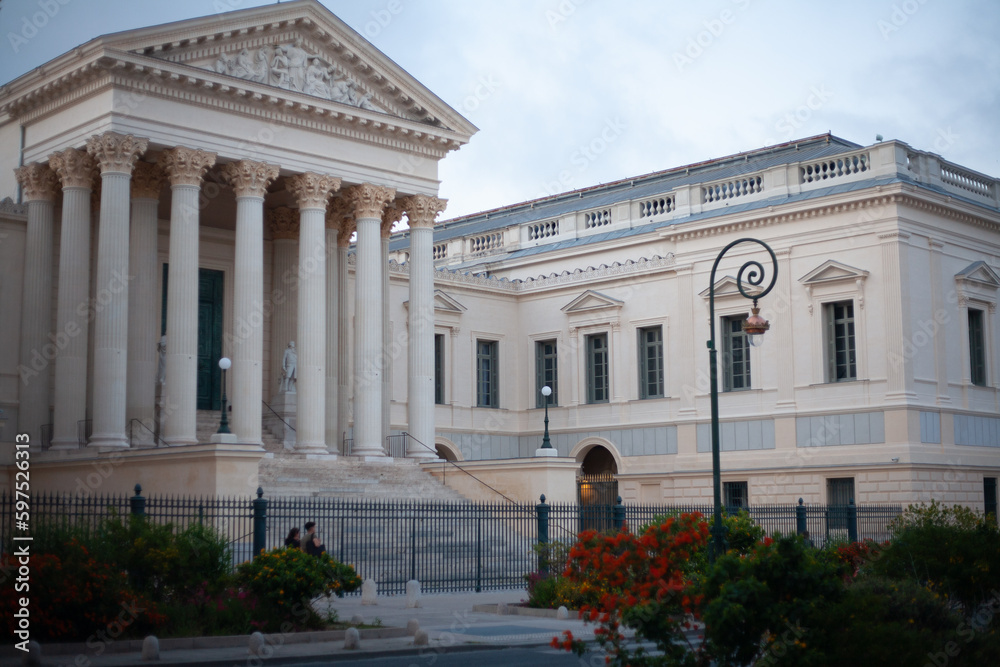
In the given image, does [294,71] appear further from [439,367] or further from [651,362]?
[651,362]

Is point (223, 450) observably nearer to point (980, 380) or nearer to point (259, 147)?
point (259, 147)

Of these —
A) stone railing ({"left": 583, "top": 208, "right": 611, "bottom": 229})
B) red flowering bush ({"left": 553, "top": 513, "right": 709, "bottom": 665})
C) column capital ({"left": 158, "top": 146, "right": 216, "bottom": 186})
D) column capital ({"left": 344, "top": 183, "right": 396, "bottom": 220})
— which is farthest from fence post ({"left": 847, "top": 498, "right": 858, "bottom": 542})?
column capital ({"left": 158, "top": 146, "right": 216, "bottom": 186})

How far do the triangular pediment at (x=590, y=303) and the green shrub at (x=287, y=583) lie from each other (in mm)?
26460

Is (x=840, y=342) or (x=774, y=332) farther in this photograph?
(x=774, y=332)

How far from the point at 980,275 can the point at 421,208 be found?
1772cm

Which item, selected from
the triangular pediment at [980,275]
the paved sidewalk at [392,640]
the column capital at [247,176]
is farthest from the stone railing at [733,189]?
the paved sidewalk at [392,640]

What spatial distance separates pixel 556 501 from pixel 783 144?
19839mm

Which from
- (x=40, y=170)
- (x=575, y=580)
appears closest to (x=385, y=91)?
(x=40, y=170)

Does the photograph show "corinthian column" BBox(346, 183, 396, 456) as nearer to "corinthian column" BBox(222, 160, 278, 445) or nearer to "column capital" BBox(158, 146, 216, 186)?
"corinthian column" BBox(222, 160, 278, 445)

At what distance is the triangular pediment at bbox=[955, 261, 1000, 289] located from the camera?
38.4 m

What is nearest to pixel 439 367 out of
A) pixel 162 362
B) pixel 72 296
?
pixel 162 362

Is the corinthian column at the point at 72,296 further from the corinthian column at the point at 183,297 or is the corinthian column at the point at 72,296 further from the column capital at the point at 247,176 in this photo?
the column capital at the point at 247,176

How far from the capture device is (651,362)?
42.4 metres

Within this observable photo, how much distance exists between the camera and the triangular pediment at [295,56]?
30.1m
